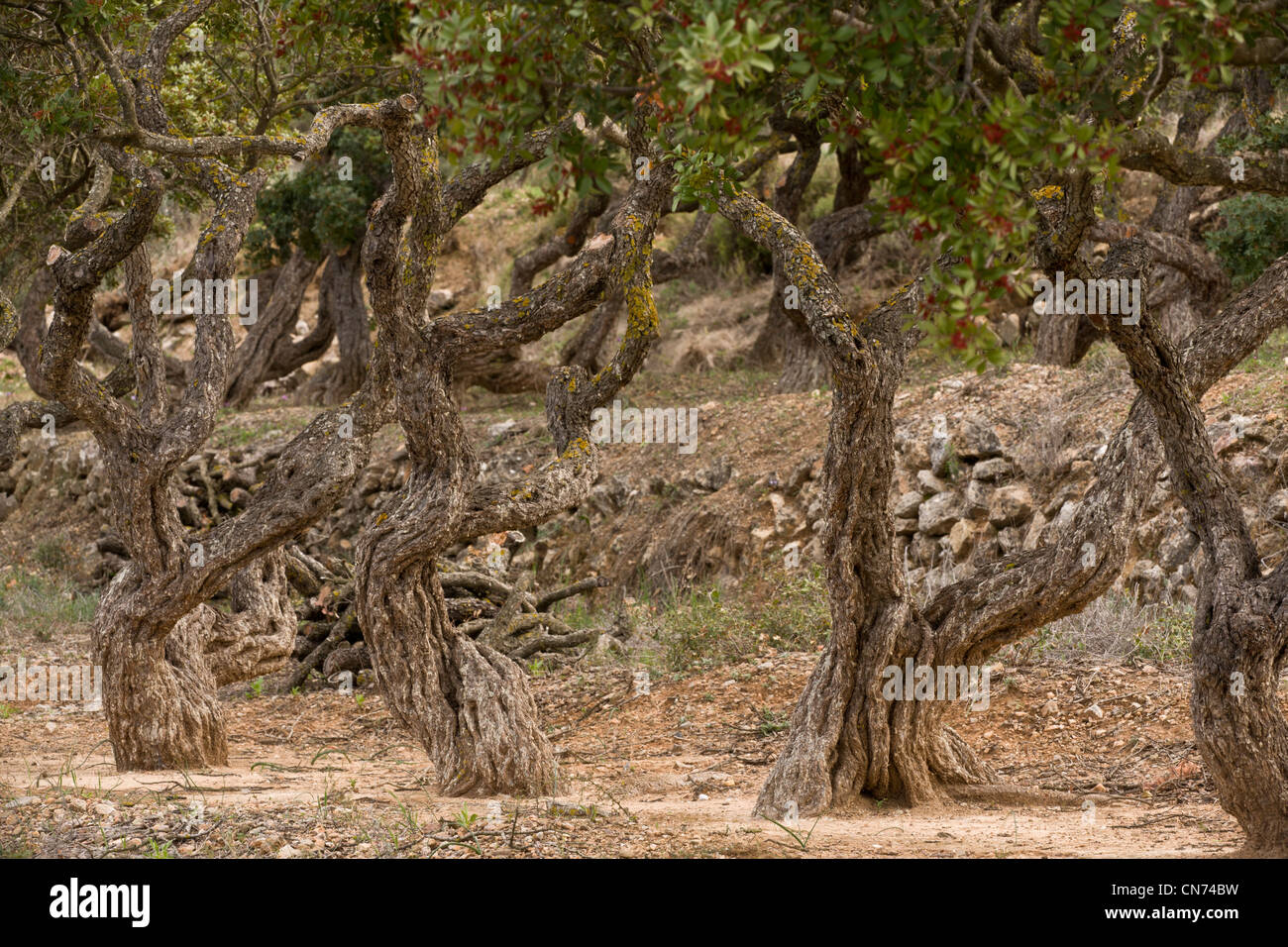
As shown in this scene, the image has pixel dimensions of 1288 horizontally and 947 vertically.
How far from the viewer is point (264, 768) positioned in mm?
7902

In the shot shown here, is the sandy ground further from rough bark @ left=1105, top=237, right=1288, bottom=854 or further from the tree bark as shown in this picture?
the tree bark

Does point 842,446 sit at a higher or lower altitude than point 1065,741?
higher

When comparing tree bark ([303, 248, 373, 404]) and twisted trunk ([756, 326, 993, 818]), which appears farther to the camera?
tree bark ([303, 248, 373, 404])

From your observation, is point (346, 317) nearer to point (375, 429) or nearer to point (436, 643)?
point (375, 429)

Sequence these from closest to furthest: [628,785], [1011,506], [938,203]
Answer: [938,203] < [628,785] < [1011,506]

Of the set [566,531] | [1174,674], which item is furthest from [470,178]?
[566,531]

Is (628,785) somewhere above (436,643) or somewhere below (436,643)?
below

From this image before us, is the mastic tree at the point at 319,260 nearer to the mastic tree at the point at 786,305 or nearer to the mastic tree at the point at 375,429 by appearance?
the mastic tree at the point at 786,305

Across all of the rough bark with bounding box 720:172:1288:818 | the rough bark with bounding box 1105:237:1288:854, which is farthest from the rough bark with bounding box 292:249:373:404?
the rough bark with bounding box 1105:237:1288:854

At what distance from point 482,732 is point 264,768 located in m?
1.91

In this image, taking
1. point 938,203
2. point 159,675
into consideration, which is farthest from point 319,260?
point 938,203

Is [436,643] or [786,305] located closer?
[786,305]

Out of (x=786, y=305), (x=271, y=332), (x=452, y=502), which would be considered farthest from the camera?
(x=271, y=332)

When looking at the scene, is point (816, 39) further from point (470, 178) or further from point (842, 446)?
point (470, 178)
